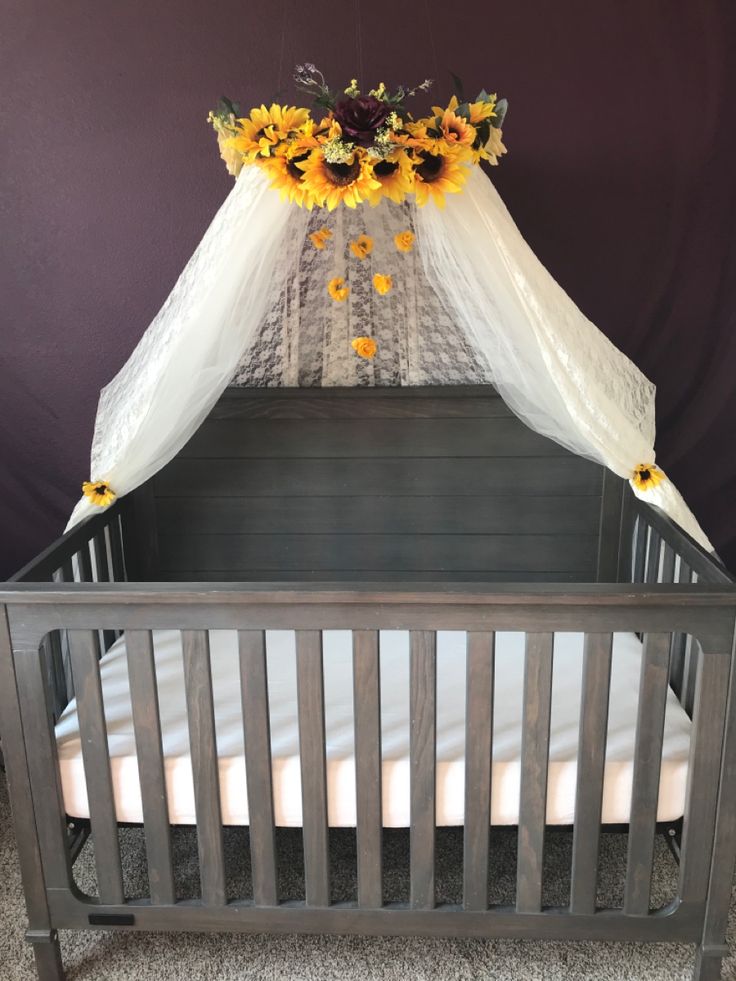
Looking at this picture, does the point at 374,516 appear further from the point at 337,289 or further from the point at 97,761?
the point at 97,761

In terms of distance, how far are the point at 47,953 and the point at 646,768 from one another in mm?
1273

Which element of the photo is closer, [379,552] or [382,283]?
[382,283]

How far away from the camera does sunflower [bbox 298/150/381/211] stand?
154 cm

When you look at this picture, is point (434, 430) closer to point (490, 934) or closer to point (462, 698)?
point (462, 698)

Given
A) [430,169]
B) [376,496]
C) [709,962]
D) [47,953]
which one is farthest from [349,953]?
[430,169]

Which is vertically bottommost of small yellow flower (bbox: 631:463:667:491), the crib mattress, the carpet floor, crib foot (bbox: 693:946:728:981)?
the carpet floor

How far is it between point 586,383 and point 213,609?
89cm

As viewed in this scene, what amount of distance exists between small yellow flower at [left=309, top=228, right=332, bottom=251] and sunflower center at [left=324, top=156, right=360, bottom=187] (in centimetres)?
40

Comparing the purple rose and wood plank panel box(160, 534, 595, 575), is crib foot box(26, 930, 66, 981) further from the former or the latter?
the purple rose

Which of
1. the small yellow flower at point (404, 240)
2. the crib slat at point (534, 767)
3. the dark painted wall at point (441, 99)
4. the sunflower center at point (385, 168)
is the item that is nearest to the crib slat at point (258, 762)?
the crib slat at point (534, 767)

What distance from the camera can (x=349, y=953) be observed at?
1.71 m

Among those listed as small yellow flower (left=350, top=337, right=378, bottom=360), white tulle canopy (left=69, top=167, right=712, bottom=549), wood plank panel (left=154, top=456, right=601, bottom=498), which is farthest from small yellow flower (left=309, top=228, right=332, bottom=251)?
wood plank panel (left=154, top=456, right=601, bottom=498)

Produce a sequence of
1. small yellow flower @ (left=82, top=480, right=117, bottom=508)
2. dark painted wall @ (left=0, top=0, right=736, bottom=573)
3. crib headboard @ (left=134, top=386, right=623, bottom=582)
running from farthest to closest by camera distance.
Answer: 1. crib headboard @ (left=134, top=386, right=623, bottom=582)
2. dark painted wall @ (left=0, top=0, right=736, bottom=573)
3. small yellow flower @ (left=82, top=480, right=117, bottom=508)

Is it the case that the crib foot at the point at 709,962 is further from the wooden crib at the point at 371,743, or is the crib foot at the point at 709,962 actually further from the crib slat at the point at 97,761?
the crib slat at the point at 97,761
